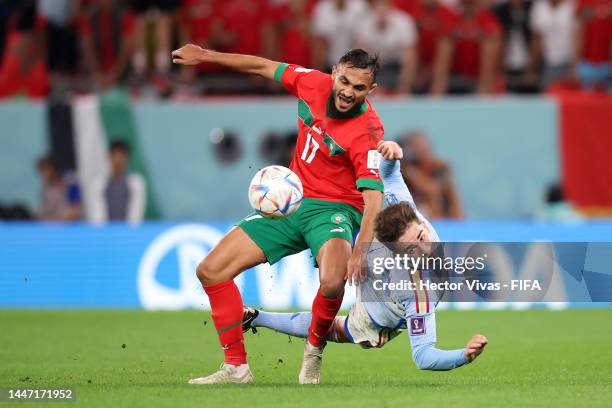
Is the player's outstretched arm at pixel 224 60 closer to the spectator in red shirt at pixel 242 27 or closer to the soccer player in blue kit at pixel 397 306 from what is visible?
the soccer player in blue kit at pixel 397 306

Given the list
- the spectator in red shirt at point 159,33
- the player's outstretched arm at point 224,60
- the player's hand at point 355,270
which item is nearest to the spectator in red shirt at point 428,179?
the spectator in red shirt at point 159,33

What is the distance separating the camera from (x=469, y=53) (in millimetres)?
17438

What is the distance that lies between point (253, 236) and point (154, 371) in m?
1.43

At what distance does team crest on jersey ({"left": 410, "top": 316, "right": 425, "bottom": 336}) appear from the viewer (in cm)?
782

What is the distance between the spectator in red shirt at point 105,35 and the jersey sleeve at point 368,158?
33.1ft

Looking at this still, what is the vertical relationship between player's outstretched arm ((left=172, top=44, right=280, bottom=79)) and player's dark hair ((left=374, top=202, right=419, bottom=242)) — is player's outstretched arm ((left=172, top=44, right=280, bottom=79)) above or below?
above

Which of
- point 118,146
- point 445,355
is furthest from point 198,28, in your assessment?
point 445,355

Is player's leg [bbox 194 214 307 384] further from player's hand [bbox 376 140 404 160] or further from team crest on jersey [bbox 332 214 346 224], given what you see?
player's hand [bbox 376 140 404 160]

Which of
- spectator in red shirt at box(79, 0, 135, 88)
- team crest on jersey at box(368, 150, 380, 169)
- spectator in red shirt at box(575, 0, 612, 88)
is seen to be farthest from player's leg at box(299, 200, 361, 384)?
spectator in red shirt at box(79, 0, 135, 88)

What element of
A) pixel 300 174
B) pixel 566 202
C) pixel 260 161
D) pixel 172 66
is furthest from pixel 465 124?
pixel 300 174

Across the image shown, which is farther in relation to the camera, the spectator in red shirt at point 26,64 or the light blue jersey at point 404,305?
the spectator in red shirt at point 26,64

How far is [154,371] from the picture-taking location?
9188mm

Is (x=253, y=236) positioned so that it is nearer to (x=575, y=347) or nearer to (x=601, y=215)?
(x=575, y=347)

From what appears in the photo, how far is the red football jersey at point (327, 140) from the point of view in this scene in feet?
27.7
